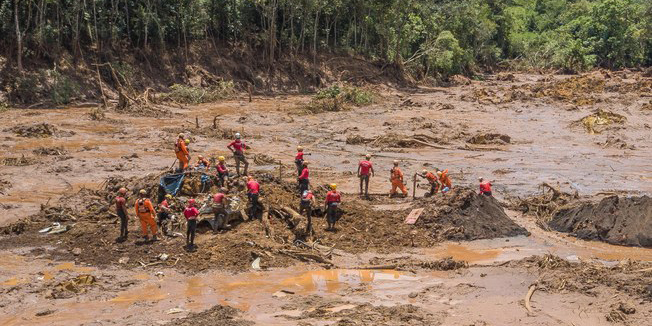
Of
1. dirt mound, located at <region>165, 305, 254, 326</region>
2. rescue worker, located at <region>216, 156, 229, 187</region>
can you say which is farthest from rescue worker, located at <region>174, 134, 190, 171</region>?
dirt mound, located at <region>165, 305, 254, 326</region>

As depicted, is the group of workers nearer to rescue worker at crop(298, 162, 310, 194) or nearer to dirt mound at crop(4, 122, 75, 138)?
rescue worker at crop(298, 162, 310, 194)

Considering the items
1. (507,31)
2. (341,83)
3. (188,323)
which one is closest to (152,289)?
(188,323)

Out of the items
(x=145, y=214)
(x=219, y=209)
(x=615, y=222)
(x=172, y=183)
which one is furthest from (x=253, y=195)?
(x=615, y=222)

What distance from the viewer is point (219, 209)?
14797mm

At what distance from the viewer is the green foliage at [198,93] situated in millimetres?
37344

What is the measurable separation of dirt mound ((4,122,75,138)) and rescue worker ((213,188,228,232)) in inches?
575

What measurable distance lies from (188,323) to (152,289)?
2122 mm

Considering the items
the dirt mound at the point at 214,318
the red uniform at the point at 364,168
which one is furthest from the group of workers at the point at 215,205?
the dirt mound at the point at 214,318

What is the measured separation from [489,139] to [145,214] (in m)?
17.5

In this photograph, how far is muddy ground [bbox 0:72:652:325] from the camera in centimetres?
1134

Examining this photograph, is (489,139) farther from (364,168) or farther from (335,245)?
(335,245)

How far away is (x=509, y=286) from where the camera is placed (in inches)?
489

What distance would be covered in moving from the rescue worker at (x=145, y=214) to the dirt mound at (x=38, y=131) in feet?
46.2

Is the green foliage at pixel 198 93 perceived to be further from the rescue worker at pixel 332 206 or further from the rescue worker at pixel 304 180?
the rescue worker at pixel 332 206
